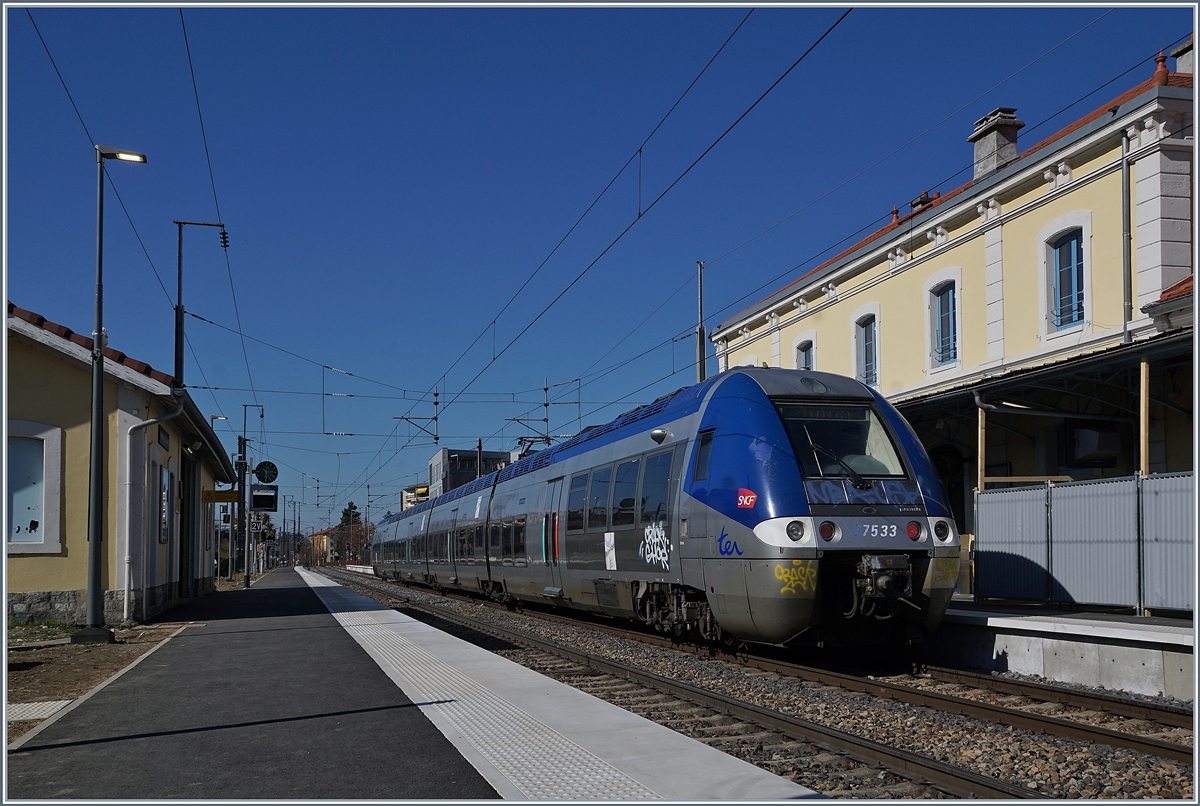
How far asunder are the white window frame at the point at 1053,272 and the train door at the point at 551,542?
8964 millimetres

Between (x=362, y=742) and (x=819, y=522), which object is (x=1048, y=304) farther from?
(x=362, y=742)

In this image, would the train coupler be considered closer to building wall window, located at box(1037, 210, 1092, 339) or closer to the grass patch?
building wall window, located at box(1037, 210, 1092, 339)

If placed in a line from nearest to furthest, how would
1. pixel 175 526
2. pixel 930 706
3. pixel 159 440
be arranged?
1. pixel 930 706
2. pixel 159 440
3. pixel 175 526

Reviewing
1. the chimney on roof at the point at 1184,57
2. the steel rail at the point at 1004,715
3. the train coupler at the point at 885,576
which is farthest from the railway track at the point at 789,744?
the chimney on roof at the point at 1184,57

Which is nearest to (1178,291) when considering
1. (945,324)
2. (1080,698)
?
(945,324)

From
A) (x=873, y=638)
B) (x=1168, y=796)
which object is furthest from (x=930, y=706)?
(x=1168, y=796)

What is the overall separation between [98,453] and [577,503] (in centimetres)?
727

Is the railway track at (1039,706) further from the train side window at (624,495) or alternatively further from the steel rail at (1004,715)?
the train side window at (624,495)

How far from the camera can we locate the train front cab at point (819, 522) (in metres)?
10.4

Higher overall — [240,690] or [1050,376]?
[1050,376]

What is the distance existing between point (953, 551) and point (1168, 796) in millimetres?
4653

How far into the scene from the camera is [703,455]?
39.6 feet

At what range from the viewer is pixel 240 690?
1024cm

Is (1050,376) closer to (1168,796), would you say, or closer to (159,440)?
(1168,796)
